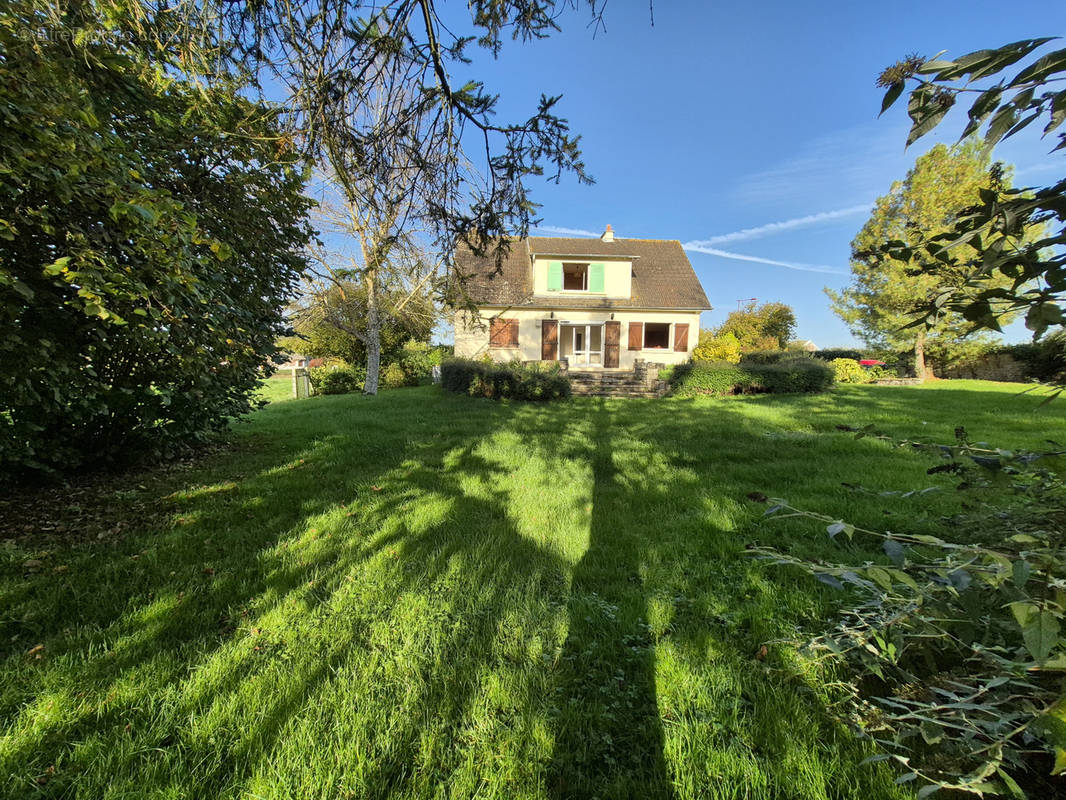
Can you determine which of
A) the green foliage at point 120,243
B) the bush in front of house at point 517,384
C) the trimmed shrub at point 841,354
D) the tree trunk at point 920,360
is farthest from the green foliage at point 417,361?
the trimmed shrub at point 841,354

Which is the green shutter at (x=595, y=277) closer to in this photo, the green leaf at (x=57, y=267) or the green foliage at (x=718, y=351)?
the green foliage at (x=718, y=351)

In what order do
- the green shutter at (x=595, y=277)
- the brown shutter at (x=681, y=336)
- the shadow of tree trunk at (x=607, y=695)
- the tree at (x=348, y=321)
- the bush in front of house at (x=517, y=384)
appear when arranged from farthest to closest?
the green shutter at (x=595, y=277) < the brown shutter at (x=681, y=336) < the tree at (x=348, y=321) < the bush in front of house at (x=517, y=384) < the shadow of tree trunk at (x=607, y=695)

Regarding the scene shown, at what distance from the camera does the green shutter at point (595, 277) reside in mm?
17969

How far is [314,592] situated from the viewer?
2.38 m

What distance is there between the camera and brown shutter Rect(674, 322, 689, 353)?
1786 cm

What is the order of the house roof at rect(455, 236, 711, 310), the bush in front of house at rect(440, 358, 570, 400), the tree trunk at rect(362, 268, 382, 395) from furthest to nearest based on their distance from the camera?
the house roof at rect(455, 236, 711, 310), the tree trunk at rect(362, 268, 382, 395), the bush in front of house at rect(440, 358, 570, 400)

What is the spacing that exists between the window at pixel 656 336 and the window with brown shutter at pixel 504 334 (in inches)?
229

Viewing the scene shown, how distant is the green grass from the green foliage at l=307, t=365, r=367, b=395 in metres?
13.5

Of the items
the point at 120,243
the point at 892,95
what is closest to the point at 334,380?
the point at 120,243

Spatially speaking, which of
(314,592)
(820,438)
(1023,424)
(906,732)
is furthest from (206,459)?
(1023,424)

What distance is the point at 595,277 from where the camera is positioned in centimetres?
1805

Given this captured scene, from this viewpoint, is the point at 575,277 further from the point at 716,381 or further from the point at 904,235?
the point at 904,235

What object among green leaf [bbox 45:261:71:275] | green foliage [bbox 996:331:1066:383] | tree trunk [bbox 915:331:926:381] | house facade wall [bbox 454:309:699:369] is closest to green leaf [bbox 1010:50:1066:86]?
green foliage [bbox 996:331:1066:383]

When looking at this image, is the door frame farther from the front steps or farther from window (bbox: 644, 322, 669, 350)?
the front steps
